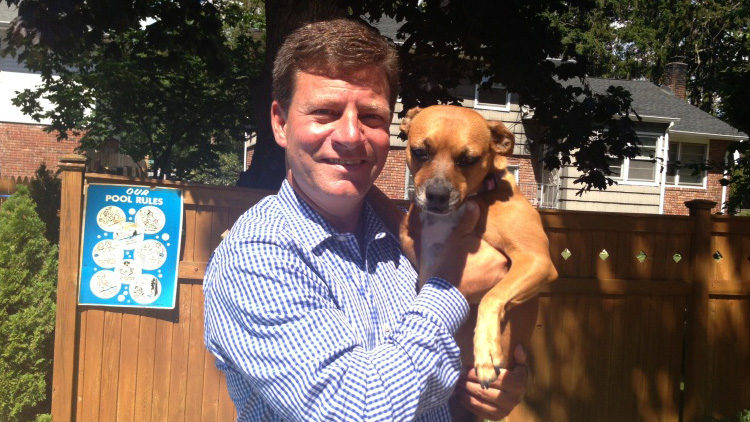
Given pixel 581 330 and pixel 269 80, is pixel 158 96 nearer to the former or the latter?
pixel 269 80

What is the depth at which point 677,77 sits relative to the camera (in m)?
26.1

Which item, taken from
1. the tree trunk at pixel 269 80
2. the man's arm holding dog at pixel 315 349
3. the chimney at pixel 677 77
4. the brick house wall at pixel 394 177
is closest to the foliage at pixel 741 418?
the tree trunk at pixel 269 80

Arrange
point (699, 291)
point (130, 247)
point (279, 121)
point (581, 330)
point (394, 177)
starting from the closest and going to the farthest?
point (279, 121) → point (130, 247) → point (581, 330) → point (699, 291) → point (394, 177)

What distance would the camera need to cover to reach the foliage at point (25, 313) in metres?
4.59

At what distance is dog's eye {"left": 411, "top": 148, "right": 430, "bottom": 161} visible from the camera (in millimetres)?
2404

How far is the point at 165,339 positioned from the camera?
464cm

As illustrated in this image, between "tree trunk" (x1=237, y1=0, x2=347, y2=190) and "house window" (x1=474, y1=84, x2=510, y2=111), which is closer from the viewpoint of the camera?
"tree trunk" (x1=237, y1=0, x2=347, y2=190)

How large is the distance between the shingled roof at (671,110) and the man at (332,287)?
2057cm

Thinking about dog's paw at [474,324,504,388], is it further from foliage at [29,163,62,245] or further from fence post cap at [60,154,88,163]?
foliage at [29,163,62,245]

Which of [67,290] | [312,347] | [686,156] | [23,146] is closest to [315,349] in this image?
[312,347]

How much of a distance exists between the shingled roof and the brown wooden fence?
16430mm

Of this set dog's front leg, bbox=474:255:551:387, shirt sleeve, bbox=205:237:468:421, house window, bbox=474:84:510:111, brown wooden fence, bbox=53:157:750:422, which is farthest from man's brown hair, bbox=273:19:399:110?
house window, bbox=474:84:510:111

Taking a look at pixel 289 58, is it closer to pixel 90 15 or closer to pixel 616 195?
pixel 90 15

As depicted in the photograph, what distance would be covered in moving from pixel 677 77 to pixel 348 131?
91.6 ft
